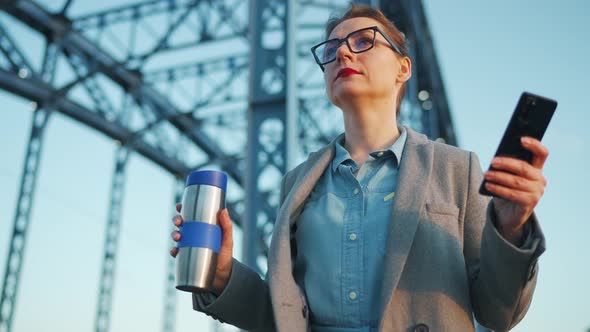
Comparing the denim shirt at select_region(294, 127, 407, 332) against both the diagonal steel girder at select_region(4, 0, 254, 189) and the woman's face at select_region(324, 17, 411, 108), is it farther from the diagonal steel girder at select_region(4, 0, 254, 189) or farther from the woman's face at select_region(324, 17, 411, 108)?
the diagonal steel girder at select_region(4, 0, 254, 189)

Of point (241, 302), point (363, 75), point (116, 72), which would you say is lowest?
point (241, 302)

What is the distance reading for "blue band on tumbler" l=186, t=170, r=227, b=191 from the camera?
1.58m

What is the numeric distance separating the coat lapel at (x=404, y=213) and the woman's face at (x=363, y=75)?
206 millimetres

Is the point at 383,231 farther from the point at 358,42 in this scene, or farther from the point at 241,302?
the point at 358,42

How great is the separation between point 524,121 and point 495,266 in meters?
0.34

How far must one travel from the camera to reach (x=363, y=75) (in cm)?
168

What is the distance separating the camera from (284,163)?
5148mm

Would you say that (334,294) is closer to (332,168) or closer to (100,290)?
(332,168)

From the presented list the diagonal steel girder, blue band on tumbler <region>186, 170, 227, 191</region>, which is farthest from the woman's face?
the diagonal steel girder

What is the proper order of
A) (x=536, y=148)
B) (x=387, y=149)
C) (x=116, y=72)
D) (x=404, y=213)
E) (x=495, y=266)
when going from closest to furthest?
(x=536, y=148)
(x=495, y=266)
(x=404, y=213)
(x=387, y=149)
(x=116, y=72)

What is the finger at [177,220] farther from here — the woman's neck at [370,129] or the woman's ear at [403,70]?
the woman's ear at [403,70]

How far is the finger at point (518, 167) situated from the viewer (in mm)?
1149

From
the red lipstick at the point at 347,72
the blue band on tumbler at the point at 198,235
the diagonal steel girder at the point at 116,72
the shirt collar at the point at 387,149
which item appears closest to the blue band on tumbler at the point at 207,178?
the blue band on tumbler at the point at 198,235

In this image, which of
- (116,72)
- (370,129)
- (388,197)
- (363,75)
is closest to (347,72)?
(363,75)
